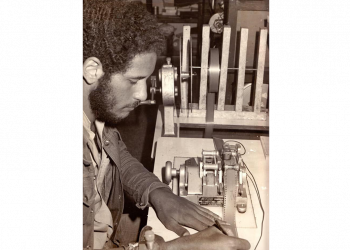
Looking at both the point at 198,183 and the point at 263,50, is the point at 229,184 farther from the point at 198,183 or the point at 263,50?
the point at 263,50

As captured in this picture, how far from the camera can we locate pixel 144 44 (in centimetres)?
133

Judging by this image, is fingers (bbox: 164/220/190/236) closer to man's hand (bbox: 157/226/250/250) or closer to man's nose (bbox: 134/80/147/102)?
man's hand (bbox: 157/226/250/250)

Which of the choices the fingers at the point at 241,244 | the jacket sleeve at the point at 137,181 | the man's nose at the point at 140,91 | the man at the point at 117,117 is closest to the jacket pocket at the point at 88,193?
the man at the point at 117,117

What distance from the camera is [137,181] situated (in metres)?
1.55

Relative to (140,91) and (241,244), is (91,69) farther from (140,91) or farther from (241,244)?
(241,244)

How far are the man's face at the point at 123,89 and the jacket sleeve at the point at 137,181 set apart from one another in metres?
0.30

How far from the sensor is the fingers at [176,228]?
4.08 feet

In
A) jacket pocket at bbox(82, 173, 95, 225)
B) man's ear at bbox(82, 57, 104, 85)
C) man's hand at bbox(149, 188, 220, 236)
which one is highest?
man's ear at bbox(82, 57, 104, 85)

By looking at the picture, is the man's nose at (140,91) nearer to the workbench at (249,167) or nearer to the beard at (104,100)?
the beard at (104,100)

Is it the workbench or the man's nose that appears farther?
the man's nose

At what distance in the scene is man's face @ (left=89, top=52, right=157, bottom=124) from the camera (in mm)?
1337

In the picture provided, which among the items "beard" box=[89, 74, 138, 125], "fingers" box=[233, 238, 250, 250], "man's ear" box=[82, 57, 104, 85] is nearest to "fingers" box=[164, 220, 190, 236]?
"fingers" box=[233, 238, 250, 250]
